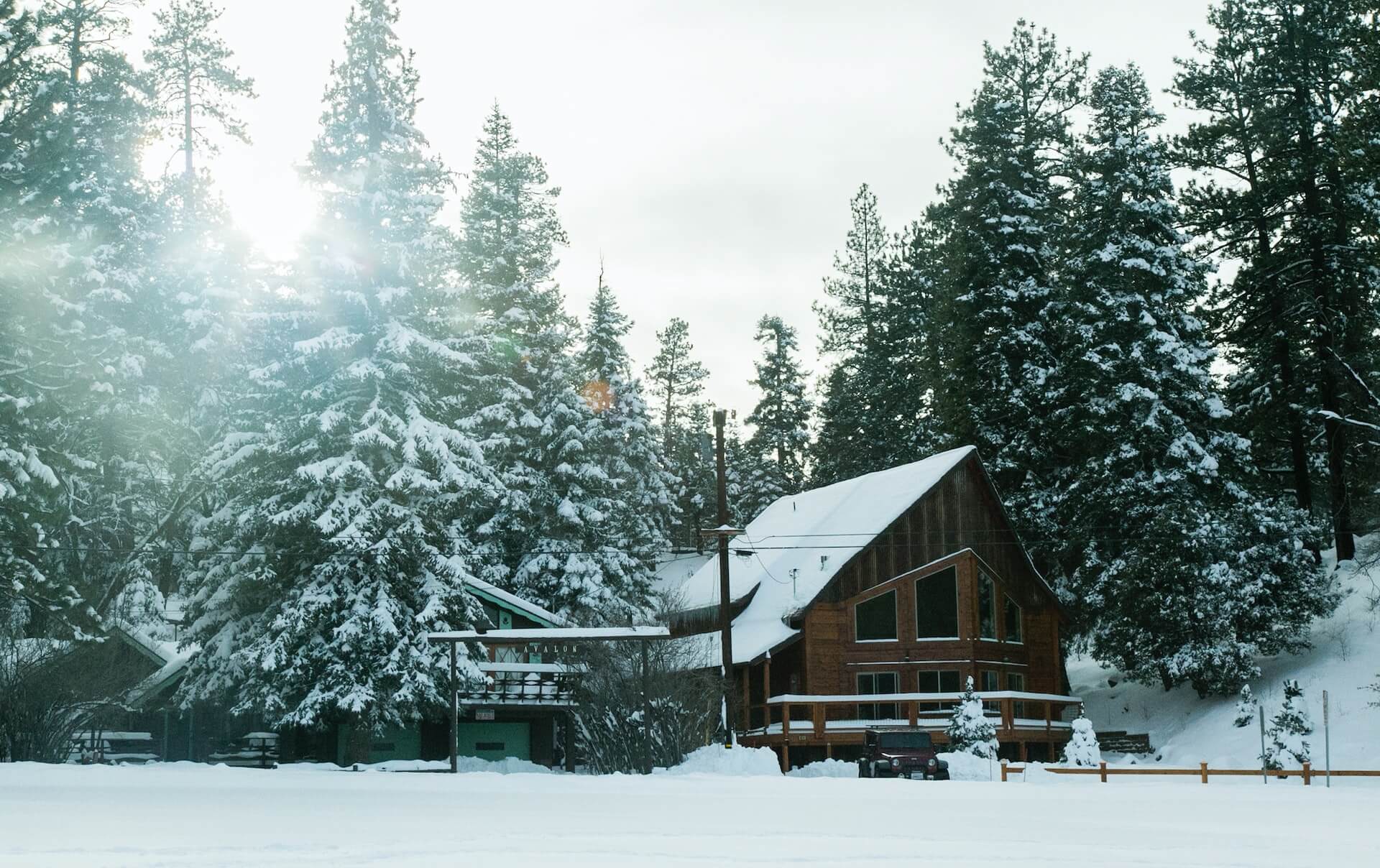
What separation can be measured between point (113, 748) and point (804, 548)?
2257 cm

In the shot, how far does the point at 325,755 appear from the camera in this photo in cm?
3747

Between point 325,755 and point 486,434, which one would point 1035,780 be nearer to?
point 325,755

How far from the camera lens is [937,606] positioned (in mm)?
44656

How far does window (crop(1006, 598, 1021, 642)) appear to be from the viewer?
4650cm

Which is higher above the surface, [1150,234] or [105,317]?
[1150,234]

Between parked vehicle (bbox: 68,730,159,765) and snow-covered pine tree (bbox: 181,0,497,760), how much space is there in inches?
223

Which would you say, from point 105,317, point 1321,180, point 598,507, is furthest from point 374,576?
point 1321,180

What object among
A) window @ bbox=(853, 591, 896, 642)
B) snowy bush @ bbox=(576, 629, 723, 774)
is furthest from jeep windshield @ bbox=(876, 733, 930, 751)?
window @ bbox=(853, 591, 896, 642)

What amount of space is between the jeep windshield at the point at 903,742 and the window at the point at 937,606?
35.1ft

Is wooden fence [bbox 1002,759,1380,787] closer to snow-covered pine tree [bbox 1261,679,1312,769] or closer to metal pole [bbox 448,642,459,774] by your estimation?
snow-covered pine tree [bbox 1261,679,1312,769]

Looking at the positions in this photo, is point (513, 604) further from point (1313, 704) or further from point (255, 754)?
point (1313, 704)

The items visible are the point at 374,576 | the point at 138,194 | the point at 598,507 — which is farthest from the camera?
the point at 598,507

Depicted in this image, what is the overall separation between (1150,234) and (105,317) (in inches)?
1226

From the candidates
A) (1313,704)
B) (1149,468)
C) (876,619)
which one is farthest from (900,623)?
(1313,704)
